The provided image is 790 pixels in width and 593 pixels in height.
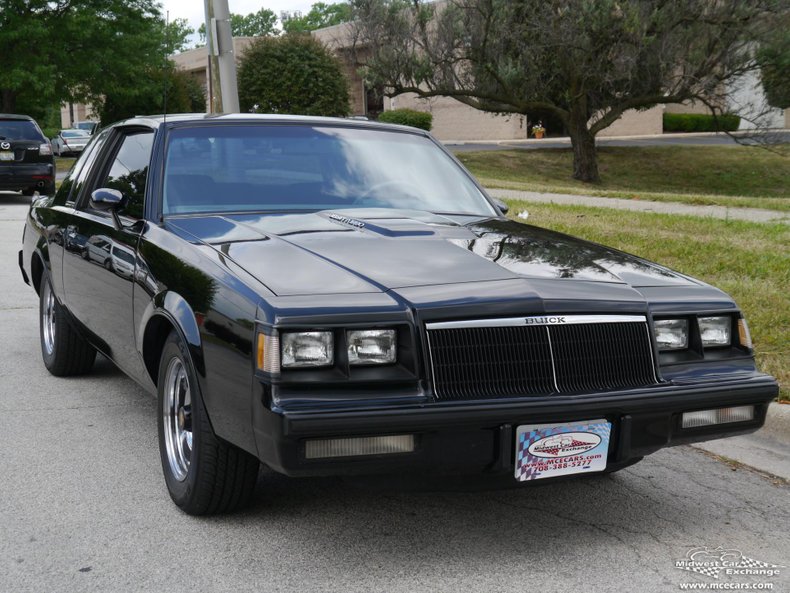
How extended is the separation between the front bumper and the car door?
5.24ft

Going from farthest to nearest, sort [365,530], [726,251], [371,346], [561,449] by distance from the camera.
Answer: [726,251] < [365,530] < [561,449] < [371,346]

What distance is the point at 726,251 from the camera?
9453mm

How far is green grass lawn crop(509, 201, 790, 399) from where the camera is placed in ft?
22.2

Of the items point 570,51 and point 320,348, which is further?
point 570,51

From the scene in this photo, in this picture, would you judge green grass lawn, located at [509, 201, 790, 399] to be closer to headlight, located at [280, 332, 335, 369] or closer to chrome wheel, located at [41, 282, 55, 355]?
headlight, located at [280, 332, 335, 369]

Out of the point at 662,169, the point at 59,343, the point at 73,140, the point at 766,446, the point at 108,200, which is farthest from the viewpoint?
Answer: the point at 73,140

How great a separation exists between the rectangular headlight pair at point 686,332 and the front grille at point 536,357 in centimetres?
17

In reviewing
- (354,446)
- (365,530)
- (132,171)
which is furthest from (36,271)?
(354,446)

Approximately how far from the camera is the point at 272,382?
3330 mm

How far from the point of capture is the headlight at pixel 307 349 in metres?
3.36

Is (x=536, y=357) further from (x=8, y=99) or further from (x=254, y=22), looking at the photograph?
(x=254, y=22)

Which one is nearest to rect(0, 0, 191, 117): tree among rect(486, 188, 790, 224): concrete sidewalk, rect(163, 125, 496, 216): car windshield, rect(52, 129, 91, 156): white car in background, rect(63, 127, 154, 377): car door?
rect(52, 129, 91, 156): white car in background

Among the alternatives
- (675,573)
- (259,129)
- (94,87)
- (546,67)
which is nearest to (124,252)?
(259,129)

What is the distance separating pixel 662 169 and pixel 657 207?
17.9 meters
